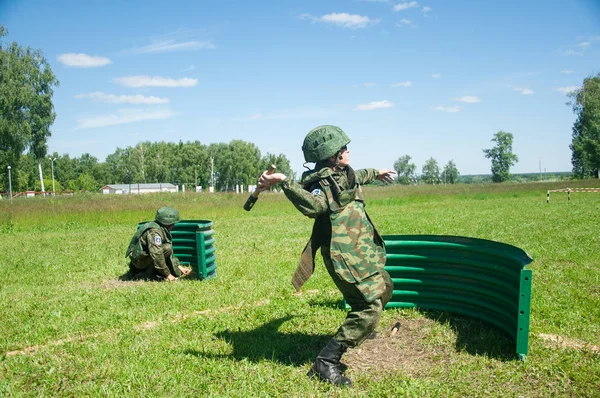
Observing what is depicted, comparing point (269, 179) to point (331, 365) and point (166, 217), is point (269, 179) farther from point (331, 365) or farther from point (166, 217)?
point (166, 217)

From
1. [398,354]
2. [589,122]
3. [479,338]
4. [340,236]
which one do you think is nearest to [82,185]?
[589,122]

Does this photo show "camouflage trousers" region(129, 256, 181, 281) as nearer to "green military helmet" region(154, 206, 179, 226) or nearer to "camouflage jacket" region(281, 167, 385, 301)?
"green military helmet" region(154, 206, 179, 226)

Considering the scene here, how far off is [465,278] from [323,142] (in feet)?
8.53

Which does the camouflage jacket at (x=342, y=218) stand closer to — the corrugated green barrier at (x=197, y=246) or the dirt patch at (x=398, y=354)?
the dirt patch at (x=398, y=354)

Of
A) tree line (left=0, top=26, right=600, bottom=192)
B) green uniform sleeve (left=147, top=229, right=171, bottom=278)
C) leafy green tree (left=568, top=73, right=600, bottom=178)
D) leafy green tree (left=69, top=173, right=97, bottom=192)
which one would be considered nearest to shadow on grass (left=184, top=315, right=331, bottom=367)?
green uniform sleeve (left=147, top=229, right=171, bottom=278)

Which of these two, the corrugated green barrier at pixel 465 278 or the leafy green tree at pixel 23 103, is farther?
the leafy green tree at pixel 23 103

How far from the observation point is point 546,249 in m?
10.8

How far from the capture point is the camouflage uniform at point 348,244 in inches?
159

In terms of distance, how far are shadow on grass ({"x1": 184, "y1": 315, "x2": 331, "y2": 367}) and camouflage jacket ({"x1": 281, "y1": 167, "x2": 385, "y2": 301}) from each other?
45.7 inches

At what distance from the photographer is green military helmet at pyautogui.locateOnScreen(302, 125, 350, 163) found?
13.6ft

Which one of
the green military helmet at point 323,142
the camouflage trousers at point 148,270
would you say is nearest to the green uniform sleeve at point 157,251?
the camouflage trousers at point 148,270

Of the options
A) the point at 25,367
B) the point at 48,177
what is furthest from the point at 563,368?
the point at 48,177

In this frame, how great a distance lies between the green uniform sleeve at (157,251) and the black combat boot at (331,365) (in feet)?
15.3

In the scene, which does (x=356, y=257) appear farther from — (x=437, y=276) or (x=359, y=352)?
(x=437, y=276)
